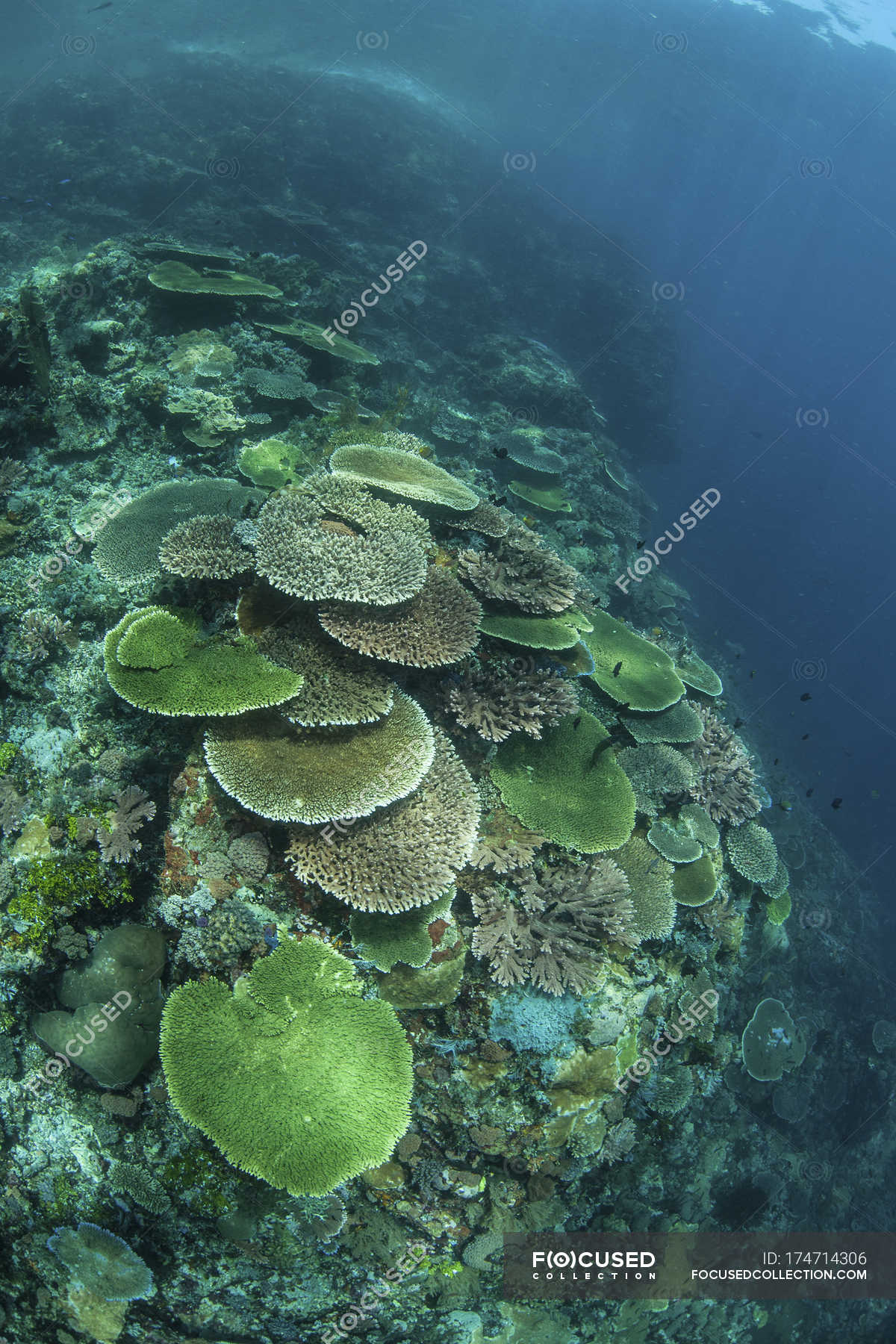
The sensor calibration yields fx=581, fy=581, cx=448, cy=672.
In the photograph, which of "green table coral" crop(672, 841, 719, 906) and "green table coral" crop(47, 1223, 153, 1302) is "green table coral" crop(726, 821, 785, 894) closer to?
"green table coral" crop(672, 841, 719, 906)

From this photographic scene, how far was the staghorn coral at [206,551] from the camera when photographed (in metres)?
4.54

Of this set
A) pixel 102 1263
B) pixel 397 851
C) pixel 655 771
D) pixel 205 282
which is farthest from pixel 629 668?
pixel 205 282

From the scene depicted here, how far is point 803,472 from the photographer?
55562 mm

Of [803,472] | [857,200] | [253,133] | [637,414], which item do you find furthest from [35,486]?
[857,200]

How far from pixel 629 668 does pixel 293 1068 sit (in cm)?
506

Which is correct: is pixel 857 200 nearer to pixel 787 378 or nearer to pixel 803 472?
pixel 787 378

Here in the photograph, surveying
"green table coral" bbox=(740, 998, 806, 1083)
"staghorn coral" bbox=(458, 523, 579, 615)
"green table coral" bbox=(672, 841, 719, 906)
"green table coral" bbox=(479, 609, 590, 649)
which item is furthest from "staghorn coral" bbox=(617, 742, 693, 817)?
"green table coral" bbox=(740, 998, 806, 1083)

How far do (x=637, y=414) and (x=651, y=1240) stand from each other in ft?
97.4

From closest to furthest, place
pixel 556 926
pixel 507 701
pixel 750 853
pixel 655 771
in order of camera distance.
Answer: pixel 556 926 → pixel 507 701 → pixel 655 771 → pixel 750 853

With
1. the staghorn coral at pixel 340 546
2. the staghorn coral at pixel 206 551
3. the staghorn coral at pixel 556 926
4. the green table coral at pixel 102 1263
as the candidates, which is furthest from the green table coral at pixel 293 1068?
the staghorn coral at pixel 206 551

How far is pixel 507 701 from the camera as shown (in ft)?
16.7

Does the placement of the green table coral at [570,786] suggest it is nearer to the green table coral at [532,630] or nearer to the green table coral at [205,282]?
the green table coral at [532,630]

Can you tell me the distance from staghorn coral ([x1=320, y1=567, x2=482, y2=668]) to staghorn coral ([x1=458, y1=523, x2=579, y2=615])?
380 millimetres

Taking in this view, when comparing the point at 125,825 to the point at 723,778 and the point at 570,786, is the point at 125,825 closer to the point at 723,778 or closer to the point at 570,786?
the point at 570,786
